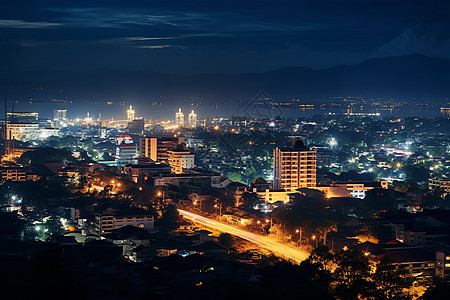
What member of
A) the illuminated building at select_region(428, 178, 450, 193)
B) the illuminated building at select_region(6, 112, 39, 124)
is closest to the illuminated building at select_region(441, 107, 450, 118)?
the illuminated building at select_region(6, 112, 39, 124)

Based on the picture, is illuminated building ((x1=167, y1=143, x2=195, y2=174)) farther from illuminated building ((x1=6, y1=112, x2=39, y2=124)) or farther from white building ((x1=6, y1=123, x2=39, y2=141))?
illuminated building ((x1=6, y1=112, x2=39, y2=124))

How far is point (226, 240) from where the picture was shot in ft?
49.2

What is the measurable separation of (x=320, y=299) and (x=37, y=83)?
2367 inches

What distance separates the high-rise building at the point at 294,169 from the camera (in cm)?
2119

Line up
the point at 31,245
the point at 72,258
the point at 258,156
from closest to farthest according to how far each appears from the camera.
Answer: the point at 72,258, the point at 31,245, the point at 258,156

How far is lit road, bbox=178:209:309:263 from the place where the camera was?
46.6 ft

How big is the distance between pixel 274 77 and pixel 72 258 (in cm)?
7648

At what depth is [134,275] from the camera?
11781mm

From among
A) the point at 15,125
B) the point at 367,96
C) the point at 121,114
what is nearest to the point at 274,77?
the point at 367,96

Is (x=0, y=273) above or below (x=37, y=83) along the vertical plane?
below

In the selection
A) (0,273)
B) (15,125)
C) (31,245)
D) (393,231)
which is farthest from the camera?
(15,125)

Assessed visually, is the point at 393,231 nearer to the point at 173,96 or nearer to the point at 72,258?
the point at 72,258

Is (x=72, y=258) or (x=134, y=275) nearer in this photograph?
(x=134, y=275)

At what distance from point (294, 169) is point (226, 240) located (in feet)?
21.7
